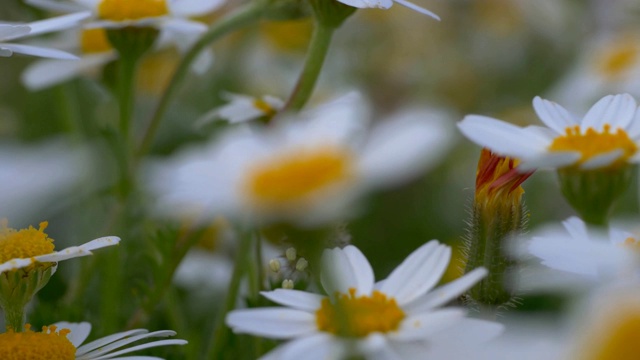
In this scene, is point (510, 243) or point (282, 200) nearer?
point (282, 200)

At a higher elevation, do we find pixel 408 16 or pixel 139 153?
pixel 408 16

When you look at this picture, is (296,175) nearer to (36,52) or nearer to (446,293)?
(446,293)

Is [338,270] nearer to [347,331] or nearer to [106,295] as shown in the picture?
[347,331]

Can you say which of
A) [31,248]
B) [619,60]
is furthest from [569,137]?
[619,60]

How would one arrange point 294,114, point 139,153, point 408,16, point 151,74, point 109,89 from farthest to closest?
point 408,16 < point 151,74 < point 109,89 < point 139,153 < point 294,114

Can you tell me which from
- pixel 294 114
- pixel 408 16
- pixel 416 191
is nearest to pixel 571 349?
pixel 294 114

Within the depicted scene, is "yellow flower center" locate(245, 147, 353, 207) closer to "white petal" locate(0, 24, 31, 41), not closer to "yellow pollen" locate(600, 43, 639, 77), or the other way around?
"white petal" locate(0, 24, 31, 41)

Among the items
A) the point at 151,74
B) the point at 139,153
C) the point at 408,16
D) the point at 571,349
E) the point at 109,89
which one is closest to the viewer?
the point at 571,349

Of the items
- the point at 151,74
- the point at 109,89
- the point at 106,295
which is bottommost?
the point at 106,295
